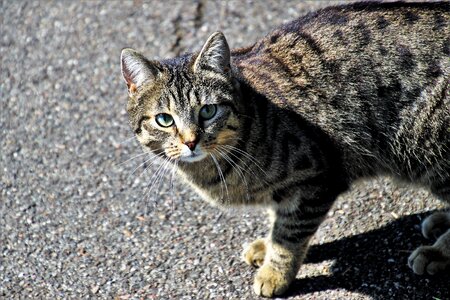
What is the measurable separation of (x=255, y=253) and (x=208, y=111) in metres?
0.91

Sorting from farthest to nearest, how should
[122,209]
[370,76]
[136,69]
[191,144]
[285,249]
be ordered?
[122,209] < [285,249] < [370,76] < [136,69] < [191,144]

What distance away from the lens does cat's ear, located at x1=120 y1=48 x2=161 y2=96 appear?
11.7 ft

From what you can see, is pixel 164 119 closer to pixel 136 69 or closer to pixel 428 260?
pixel 136 69

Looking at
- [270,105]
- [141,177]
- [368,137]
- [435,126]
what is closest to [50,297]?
[141,177]

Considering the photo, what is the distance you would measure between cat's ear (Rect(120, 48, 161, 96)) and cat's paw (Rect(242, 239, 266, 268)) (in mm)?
1075

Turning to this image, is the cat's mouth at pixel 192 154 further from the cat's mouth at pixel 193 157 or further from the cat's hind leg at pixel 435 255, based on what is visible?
the cat's hind leg at pixel 435 255

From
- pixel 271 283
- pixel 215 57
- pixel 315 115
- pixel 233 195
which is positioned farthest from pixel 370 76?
pixel 271 283

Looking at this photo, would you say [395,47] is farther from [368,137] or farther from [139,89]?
[139,89]

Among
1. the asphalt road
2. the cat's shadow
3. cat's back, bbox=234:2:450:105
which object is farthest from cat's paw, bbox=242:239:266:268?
cat's back, bbox=234:2:450:105

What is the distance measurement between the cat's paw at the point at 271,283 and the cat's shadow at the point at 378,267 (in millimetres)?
67

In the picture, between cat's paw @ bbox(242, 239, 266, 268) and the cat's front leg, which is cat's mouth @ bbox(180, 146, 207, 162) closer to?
the cat's front leg

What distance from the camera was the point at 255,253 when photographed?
4.08m

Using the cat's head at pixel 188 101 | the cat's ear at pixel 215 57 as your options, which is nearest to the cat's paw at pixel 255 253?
the cat's head at pixel 188 101

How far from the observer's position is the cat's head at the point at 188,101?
11.7 ft
